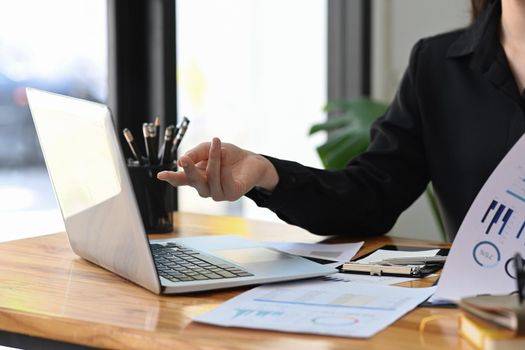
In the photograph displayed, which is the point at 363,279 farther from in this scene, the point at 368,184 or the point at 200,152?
the point at 368,184

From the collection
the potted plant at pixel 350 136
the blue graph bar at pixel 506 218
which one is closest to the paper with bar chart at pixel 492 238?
the blue graph bar at pixel 506 218

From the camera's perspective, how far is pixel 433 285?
1.02 m

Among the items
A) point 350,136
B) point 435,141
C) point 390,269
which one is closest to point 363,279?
point 390,269

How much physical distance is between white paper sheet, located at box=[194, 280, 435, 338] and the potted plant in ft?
4.81

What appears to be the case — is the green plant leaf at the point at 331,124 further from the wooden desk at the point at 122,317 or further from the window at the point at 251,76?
the wooden desk at the point at 122,317

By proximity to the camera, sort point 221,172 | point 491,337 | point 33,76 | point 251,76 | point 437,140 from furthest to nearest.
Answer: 1. point 251,76
2. point 33,76
3. point 437,140
4. point 221,172
5. point 491,337

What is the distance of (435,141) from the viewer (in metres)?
1.58

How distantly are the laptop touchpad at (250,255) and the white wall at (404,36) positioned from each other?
6.65 ft

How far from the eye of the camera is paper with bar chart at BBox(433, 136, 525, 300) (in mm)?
843

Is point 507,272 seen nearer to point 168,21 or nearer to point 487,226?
point 487,226

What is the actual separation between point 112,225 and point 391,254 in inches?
17.4

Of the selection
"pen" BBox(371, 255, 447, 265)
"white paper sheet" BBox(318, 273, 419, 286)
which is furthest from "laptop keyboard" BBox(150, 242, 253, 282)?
"pen" BBox(371, 255, 447, 265)

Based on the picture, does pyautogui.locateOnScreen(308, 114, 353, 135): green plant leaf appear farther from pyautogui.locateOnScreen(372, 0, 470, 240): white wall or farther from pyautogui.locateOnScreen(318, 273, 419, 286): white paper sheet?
pyautogui.locateOnScreen(318, 273, 419, 286): white paper sheet

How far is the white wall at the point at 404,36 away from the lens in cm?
321
